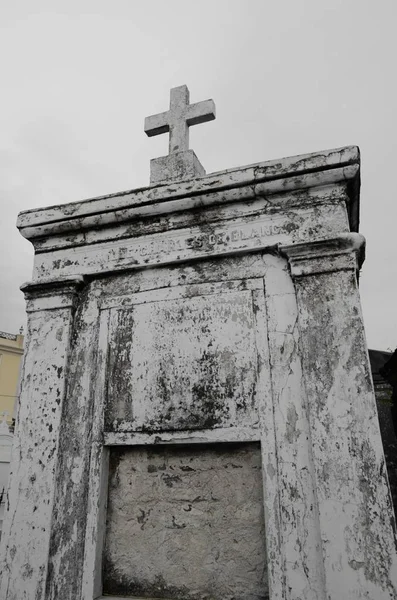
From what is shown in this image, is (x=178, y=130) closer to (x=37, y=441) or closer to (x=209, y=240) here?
(x=209, y=240)

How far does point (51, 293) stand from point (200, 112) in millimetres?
1678

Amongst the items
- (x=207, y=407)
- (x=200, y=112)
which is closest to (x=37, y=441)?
(x=207, y=407)

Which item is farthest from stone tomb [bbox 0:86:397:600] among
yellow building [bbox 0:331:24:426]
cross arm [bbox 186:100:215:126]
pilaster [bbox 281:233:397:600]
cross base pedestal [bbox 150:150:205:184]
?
yellow building [bbox 0:331:24:426]

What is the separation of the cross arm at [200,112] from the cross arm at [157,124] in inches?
6.9

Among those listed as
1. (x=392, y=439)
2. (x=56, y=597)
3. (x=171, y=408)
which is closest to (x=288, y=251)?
(x=171, y=408)

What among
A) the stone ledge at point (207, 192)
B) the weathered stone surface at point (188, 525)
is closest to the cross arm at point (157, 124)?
the stone ledge at point (207, 192)

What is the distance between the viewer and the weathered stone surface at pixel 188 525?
79.5 inches

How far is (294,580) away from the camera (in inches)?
73.2

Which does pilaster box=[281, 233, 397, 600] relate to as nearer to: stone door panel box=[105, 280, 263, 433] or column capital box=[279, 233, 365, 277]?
column capital box=[279, 233, 365, 277]

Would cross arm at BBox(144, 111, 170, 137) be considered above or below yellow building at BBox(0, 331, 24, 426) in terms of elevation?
below

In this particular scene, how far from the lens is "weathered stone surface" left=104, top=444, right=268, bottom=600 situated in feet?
6.63

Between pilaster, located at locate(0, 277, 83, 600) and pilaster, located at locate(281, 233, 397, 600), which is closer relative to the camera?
pilaster, located at locate(281, 233, 397, 600)

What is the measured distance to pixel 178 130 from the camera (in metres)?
3.19

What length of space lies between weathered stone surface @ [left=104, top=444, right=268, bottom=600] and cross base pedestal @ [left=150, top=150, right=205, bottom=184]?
1817 mm
